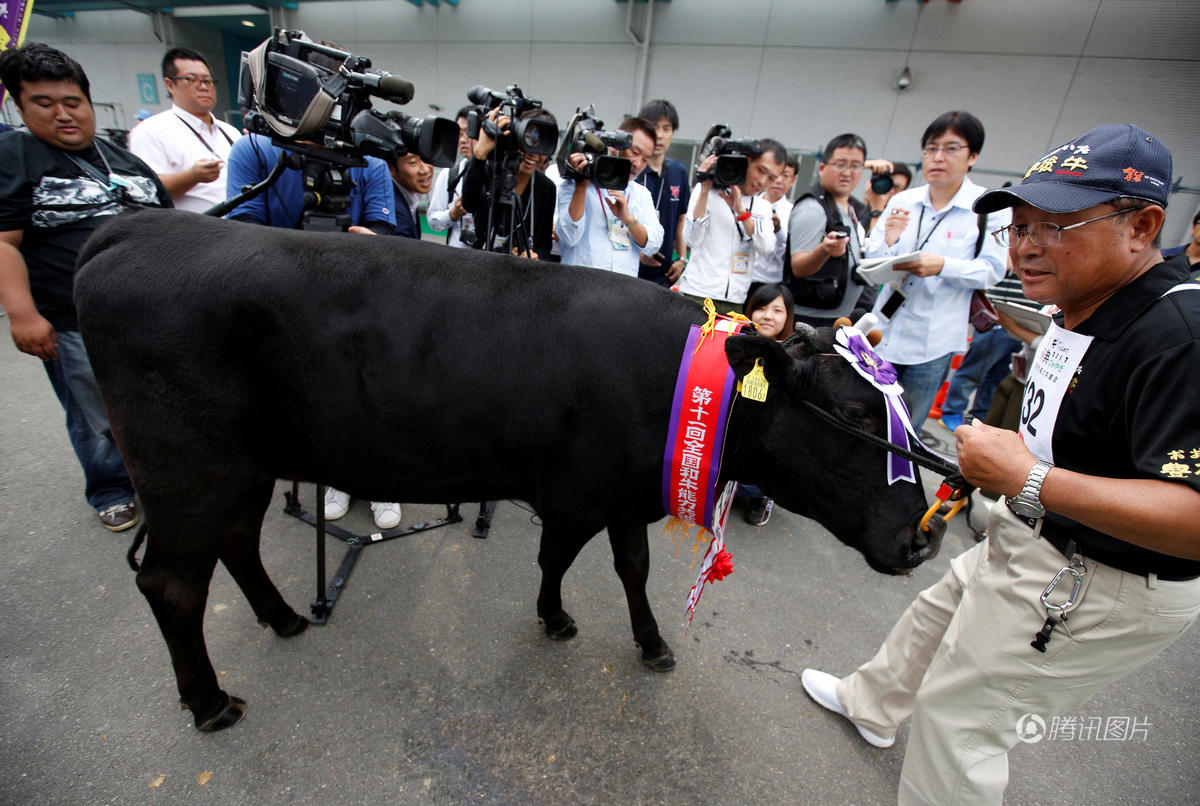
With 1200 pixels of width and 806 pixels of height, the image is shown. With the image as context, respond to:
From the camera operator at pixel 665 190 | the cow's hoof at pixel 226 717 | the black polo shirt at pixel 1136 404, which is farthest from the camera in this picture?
the camera operator at pixel 665 190

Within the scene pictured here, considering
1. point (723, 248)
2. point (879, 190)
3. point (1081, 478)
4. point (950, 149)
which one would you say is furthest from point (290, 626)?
point (879, 190)

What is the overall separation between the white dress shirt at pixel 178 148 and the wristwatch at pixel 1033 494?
4.72m

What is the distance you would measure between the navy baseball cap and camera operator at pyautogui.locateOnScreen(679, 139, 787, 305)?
263cm

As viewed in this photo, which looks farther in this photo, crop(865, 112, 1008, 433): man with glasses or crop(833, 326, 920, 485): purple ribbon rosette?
crop(865, 112, 1008, 433): man with glasses

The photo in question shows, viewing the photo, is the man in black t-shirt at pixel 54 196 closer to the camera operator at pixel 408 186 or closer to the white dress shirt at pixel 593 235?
the camera operator at pixel 408 186

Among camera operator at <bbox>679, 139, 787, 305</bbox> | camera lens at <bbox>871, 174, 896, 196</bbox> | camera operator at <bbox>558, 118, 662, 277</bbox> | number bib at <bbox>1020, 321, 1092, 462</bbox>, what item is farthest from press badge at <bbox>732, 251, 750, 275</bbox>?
number bib at <bbox>1020, 321, 1092, 462</bbox>

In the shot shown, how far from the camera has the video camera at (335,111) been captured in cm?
240

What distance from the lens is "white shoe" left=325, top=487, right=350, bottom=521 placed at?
3.50 metres

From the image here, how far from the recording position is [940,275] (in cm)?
338

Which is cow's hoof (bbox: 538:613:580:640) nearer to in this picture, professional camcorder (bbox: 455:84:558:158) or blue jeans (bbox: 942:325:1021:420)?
professional camcorder (bbox: 455:84:558:158)

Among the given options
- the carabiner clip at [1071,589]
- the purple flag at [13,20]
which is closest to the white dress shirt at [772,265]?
the carabiner clip at [1071,589]

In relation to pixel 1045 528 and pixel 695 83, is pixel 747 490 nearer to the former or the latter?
pixel 1045 528

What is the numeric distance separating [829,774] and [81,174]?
4369mm

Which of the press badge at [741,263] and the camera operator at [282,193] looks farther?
the press badge at [741,263]
